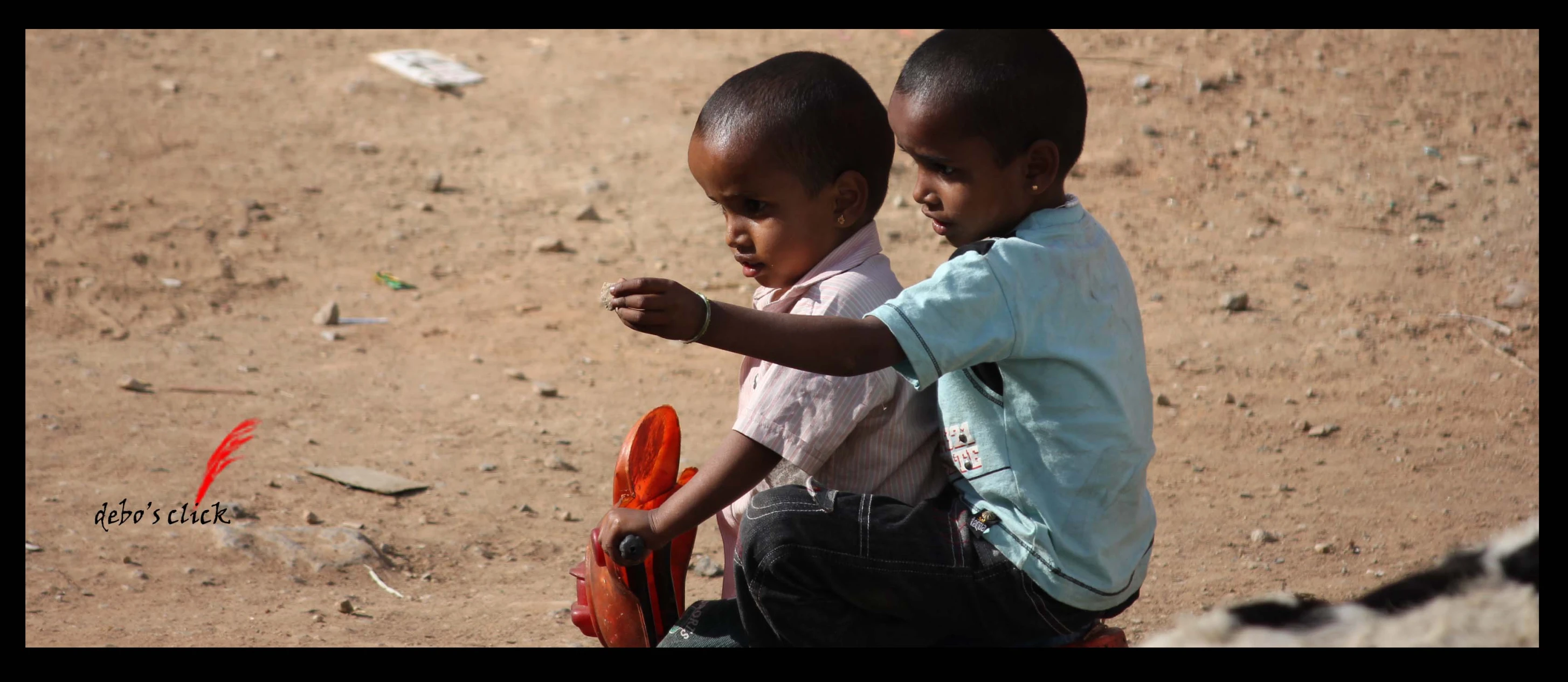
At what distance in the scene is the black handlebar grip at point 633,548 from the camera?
2.15 m

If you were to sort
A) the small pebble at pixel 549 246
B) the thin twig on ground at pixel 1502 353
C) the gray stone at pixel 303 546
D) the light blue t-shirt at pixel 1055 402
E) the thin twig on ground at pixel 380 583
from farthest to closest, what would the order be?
1. the small pebble at pixel 549 246
2. the thin twig on ground at pixel 1502 353
3. the gray stone at pixel 303 546
4. the thin twig on ground at pixel 380 583
5. the light blue t-shirt at pixel 1055 402

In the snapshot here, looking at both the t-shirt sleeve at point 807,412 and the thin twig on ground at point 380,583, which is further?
Result: the thin twig on ground at point 380,583

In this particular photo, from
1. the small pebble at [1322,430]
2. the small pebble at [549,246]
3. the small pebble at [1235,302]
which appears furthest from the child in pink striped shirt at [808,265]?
the small pebble at [549,246]

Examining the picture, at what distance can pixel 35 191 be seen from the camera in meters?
6.43

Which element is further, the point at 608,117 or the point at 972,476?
the point at 608,117

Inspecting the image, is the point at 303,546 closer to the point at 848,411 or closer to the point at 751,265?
the point at 751,265

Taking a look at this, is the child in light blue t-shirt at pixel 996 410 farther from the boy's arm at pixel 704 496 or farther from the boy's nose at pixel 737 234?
the boy's nose at pixel 737 234

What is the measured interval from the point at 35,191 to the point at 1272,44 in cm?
666

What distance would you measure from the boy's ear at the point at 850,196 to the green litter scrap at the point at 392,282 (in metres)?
3.98

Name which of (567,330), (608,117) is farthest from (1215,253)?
(608,117)

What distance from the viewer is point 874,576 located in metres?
2.11

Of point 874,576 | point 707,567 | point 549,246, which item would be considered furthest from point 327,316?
point 874,576

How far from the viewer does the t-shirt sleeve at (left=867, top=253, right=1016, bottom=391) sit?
1.81 metres

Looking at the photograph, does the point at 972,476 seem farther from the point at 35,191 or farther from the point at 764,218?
the point at 35,191
